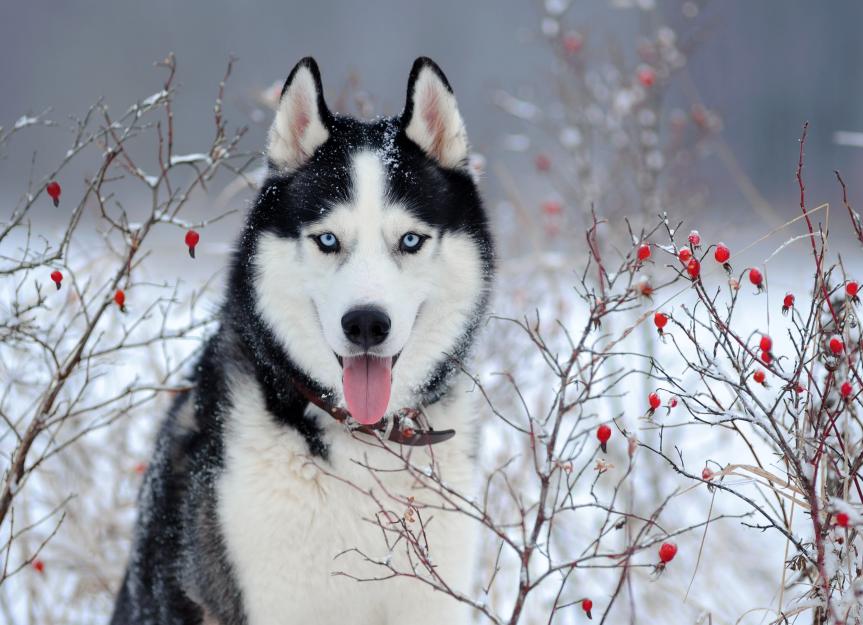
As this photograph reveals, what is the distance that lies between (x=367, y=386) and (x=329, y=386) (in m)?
0.21

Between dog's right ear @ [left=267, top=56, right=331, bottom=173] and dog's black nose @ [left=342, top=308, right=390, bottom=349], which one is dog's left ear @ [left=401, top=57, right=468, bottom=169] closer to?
dog's right ear @ [left=267, top=56, right=331, bottom=173]

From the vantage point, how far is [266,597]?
2287 mm

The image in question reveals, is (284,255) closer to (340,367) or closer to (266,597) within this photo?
(340,367)

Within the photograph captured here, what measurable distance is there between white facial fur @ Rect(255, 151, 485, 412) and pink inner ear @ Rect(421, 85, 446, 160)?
235mm

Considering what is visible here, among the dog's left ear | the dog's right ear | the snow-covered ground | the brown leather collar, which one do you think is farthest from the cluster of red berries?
→ the snow-covered ground

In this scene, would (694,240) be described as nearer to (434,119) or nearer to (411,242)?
(411,242)

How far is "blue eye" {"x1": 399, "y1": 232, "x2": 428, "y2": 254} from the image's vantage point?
2412 millimetres

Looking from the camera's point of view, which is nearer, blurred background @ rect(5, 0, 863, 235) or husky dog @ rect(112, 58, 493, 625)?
husky dog @ rect(112, 58, 493, 625)

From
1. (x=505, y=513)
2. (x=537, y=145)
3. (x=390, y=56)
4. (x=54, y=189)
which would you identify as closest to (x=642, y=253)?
(x=54, y=189)

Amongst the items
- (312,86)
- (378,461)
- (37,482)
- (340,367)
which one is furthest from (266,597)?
(37,482)

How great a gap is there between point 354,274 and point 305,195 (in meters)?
0.35

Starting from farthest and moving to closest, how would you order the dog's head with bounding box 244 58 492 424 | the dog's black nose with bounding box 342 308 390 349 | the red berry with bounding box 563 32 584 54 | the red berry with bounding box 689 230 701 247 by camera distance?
A: the red berry with bounding box 563 32 584 54 → the dog's head with bounding box 244 58 492 424 → the dog's black nose with bounding box 342 308 390 349 → the red berry with bounding box 689 230 701 247

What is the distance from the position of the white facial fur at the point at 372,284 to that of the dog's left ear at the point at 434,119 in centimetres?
21

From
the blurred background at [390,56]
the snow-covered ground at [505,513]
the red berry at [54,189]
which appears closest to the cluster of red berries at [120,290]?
the red berry at [54,189]
